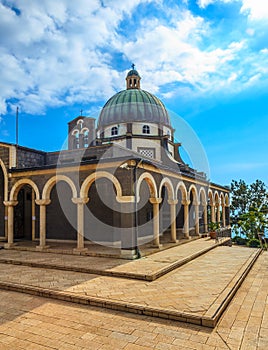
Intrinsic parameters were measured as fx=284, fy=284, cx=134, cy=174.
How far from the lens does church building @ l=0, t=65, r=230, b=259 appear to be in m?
11.3

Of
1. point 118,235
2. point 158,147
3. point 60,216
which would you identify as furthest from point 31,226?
point 158,147

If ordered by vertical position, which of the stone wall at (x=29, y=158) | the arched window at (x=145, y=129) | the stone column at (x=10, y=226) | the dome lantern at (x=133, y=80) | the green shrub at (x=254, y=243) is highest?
the dome lantern at (x=133, y=80)

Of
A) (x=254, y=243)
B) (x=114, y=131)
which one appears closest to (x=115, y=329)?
(x=114, y=131)

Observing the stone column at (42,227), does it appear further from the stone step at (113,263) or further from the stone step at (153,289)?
the stone step at (153,289)

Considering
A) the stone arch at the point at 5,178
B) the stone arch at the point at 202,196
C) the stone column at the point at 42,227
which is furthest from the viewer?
the stone arch at the point at 202,196

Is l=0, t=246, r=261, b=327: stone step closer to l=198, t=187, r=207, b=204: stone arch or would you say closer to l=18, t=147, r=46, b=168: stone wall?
l=18, t=147, r=46, b=168: stone wall

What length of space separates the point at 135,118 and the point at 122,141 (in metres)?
2.04

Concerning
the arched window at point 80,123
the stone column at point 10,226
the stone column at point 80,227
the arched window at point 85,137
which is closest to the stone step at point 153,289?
the stone column at point 80,227

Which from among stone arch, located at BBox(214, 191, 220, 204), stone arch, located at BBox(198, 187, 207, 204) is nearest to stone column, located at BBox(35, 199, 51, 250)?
stone arch, located at BBox(198, 187, 207, 204)

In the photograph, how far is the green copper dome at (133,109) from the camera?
2045 cm

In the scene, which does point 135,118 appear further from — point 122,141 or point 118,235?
point 118,235

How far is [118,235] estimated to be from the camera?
44.9ft

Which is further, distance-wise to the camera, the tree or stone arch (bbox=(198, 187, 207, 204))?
the tree

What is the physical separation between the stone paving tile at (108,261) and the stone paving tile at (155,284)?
0.46m
